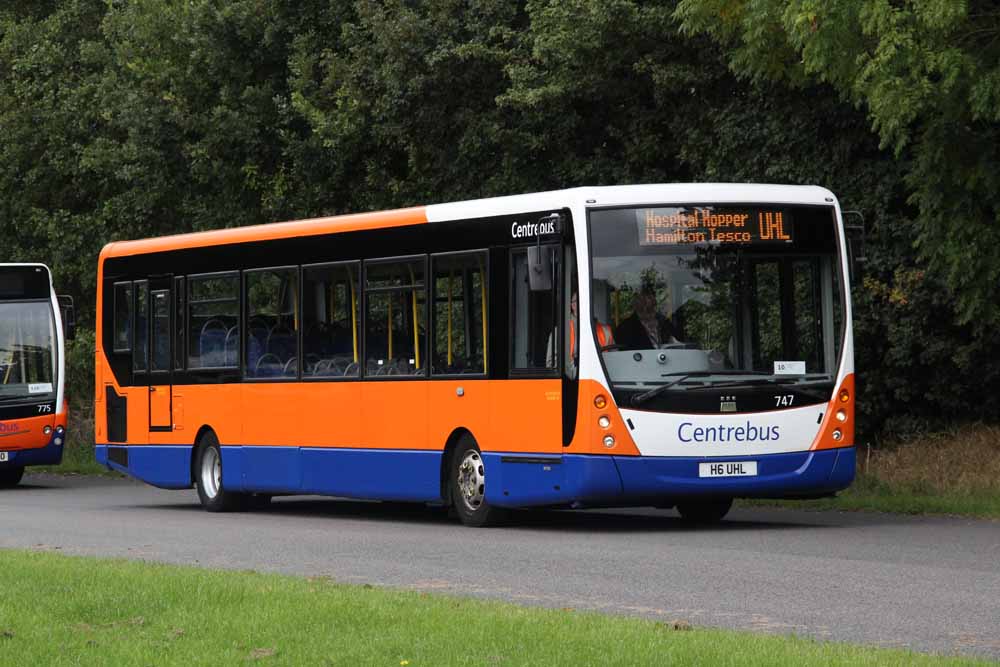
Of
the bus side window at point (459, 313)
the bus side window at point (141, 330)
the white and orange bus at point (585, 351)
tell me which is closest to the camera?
the white and orange bus at point (585, 351)

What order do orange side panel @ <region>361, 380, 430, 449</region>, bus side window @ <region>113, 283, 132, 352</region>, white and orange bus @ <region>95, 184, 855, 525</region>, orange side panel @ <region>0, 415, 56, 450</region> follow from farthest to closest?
orange side panel @ <region>0, 415, 56, 450</region>
bus side window @ <region>113, 283, 132, 352</region>
orange side panel @ <region>361, 380, 430, 449</region>
white and orange bus @ <region>95, 184, 855, 525</region>

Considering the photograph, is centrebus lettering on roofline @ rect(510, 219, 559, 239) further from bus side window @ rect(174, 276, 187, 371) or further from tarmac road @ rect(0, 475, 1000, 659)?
bus side window @ rect(174, 276, 187, 371)

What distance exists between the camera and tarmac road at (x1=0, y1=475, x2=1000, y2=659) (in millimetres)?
11320

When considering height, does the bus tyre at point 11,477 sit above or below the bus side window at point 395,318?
below

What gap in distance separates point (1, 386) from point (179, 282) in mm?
7430

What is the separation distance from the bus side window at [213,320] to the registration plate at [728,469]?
6.85 meters

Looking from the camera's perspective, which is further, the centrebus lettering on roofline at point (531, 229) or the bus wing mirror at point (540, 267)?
the centrebus lettering on roofline at point (531, 229)

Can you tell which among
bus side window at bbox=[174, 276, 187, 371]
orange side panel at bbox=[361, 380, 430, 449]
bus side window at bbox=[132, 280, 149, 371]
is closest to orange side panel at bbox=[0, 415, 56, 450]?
bus side window at bbox=[132, 280, 149, 371]

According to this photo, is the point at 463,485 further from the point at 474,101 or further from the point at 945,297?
the point at 474,101

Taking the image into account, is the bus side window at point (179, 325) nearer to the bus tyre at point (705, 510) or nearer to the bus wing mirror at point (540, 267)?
the bus tyre at point (705, 510)

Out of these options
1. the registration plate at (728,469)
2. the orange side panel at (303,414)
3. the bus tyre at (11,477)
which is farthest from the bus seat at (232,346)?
the bus tyre at (11,477)

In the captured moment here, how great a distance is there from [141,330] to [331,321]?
14.3ft

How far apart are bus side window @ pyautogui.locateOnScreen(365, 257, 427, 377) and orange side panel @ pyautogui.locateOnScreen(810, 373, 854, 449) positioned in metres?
3.87

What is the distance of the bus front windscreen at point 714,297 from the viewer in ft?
57.8
